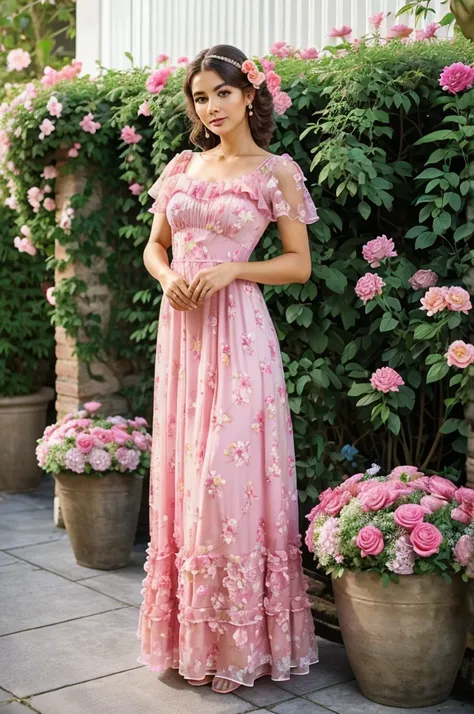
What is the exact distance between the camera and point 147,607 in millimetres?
3602

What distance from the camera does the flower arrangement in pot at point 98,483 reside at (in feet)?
15.8

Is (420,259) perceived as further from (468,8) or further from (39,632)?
(39,632)

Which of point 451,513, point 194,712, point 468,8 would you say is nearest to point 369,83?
point 468,8

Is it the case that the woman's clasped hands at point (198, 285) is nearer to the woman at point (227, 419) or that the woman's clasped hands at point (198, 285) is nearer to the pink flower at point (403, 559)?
the woman at point (227, 419)

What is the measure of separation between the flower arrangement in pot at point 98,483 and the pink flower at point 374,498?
5.54 feet

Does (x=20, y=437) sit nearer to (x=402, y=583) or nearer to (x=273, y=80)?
(x=273, y=80)

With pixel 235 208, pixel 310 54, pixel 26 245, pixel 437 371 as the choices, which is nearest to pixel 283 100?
pixel 310 54

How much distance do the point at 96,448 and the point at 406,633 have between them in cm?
198

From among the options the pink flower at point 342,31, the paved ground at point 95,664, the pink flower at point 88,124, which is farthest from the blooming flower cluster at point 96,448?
the pink flower at point 342,31

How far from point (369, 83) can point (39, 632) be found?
2.36 m

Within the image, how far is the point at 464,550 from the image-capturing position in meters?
3.21

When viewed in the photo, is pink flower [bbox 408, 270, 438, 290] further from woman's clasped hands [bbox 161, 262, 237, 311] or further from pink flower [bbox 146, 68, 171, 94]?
pink flower [bbox 146, 68, 171, 94]

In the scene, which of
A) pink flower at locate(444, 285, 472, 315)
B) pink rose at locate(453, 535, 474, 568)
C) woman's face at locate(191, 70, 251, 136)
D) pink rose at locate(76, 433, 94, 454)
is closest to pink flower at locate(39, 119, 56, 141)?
pink rose at locate(76, 433, 94, 454)

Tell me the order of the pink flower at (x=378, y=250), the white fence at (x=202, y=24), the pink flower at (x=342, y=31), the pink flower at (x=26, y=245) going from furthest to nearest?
the pink flower at (x=26, y=245) → the white fence at (x=202, y=24) → the pink flower at (x=342, y=31) → the pink flower at (x=378, y=250)
